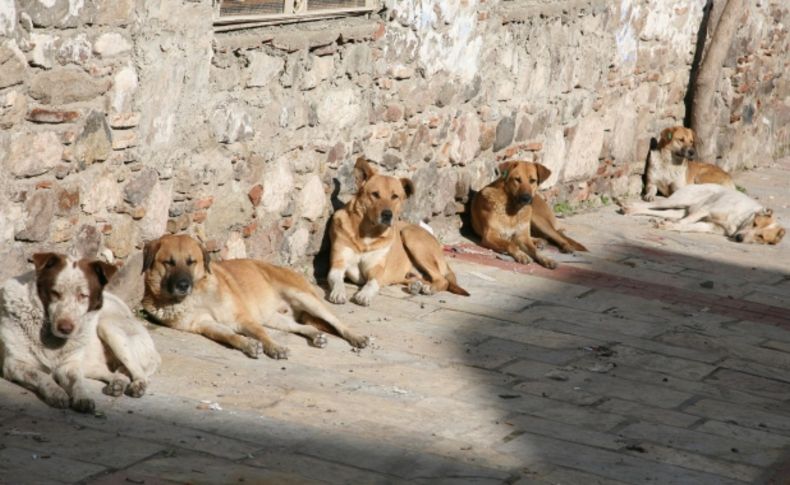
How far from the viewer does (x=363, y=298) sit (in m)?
8.93

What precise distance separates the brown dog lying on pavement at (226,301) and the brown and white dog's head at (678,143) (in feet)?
19.7

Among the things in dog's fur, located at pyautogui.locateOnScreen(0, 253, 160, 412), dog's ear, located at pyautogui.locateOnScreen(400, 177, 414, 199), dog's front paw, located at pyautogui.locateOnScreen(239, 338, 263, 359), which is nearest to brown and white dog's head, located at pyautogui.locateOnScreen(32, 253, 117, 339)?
dog's fur, located at pyautogui.locateOnScreen(0, 253, 160, 412)

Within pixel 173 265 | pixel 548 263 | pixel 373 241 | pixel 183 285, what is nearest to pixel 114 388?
pixel 183 285

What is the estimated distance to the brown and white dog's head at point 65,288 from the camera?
6.38 meters

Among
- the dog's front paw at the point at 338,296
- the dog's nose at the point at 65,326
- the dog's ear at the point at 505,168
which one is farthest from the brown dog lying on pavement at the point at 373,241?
the dog's nose at the point at 65,326

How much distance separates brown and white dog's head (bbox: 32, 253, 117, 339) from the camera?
6.38 metres

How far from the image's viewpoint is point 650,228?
12328mm

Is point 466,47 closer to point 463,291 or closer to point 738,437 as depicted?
point 463,291

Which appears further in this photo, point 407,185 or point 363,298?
point 407,185

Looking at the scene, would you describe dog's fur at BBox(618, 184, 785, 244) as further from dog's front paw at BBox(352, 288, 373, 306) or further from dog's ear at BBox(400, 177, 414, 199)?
dog's front paw at BBox(352, 288, 373, 306)

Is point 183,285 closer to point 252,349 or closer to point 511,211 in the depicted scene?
point 252,349

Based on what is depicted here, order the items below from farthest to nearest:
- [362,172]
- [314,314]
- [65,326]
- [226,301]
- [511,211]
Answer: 1. [511,211]
2. [362,172]
3. [314,314]
4. [226,301]
5. [65,326]

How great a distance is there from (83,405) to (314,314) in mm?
2204

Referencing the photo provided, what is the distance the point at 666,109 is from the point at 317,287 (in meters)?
5.79
